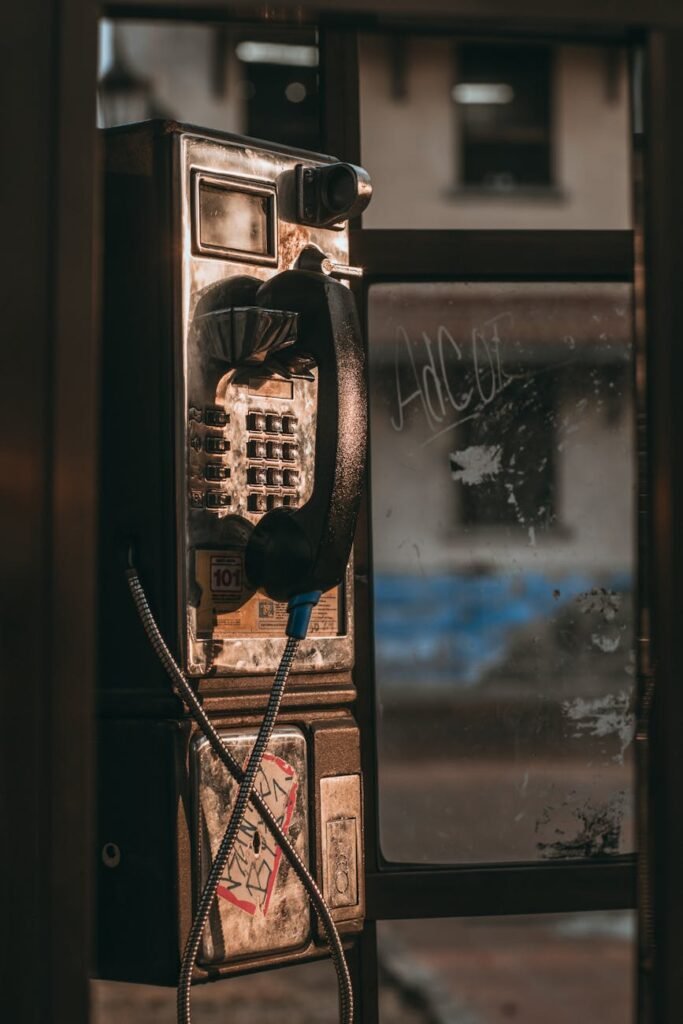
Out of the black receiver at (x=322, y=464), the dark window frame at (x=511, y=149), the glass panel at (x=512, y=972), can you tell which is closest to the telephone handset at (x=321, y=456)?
the black receiver at (x=322, y=464)

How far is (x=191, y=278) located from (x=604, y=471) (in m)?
0.62

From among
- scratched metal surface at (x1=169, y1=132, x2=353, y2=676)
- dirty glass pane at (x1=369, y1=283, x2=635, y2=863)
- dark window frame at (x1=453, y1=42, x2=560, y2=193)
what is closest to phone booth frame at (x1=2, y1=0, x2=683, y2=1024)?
scratched metal surface at (x1=169, y1=132, x2=353, y2=676)

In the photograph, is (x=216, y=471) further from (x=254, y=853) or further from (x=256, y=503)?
(x=254, y=853)

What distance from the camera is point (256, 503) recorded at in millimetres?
1524

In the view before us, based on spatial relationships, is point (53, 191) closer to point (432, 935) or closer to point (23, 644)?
point (23, 644)

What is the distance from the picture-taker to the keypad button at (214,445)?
148 cm

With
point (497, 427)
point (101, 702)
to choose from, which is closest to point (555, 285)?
point (497, 427)

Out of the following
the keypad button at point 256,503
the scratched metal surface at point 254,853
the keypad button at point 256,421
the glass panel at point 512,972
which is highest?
the keypad button at point 256,421

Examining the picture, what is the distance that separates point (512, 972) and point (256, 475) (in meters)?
3.86

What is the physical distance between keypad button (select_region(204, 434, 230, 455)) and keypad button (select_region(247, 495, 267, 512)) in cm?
6

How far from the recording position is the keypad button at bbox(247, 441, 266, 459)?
1.52 meters

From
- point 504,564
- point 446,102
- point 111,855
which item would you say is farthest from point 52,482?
point 446,102

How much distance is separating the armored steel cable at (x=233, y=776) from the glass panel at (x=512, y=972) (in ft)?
8.44

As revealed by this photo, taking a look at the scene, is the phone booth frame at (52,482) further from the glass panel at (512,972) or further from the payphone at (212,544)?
the glass panel at (512,972)
